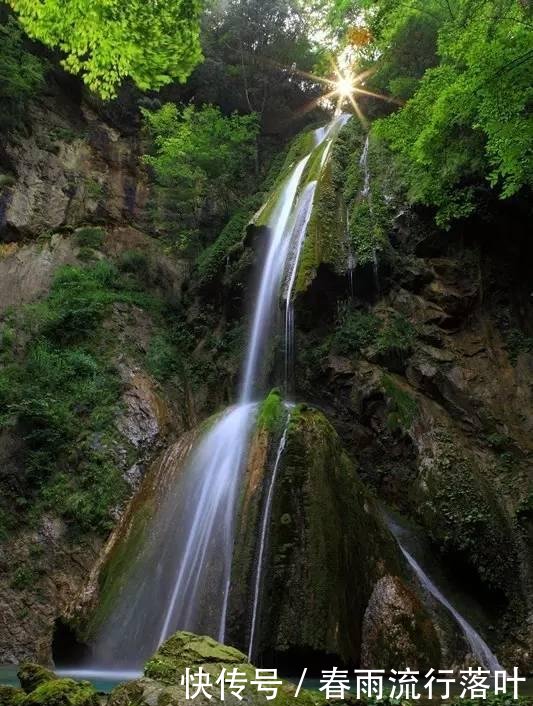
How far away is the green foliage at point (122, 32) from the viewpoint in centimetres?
552

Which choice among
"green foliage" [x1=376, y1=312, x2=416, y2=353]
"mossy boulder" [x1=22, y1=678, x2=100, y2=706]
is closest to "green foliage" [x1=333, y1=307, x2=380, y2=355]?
"green foliage" [x1=376, y1=312, x2=416, y2=353]

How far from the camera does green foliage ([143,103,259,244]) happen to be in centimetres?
1605

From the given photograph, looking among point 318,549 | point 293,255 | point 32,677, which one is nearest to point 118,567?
point 318,549

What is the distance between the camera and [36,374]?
458 inches

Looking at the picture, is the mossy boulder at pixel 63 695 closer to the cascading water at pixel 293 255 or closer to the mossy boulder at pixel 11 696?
the mossy boulder at pixel 11 696

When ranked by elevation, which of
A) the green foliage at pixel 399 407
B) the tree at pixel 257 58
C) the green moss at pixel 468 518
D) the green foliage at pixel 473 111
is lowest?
the green moss at pixel 468 518

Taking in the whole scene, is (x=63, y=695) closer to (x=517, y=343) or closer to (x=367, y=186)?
(x=517, y=343)

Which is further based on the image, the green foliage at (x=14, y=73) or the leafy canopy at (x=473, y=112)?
the green foliage at (x=14, y=73)

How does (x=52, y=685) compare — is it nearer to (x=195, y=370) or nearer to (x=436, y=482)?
(x=436, y=482)

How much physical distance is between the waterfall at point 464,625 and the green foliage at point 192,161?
11.9m

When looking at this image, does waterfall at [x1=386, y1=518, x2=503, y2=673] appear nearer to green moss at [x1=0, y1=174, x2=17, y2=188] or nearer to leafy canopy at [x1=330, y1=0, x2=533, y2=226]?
leafy canopy at [x1=330, y1=0, x2=533, y2=226]

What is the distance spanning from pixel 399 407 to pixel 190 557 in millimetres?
4247

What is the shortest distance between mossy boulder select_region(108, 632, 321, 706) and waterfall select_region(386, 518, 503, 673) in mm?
4035

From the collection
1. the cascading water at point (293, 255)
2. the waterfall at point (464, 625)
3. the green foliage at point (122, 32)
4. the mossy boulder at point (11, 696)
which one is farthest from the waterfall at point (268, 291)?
the mossy boulder at point (11, 696)
